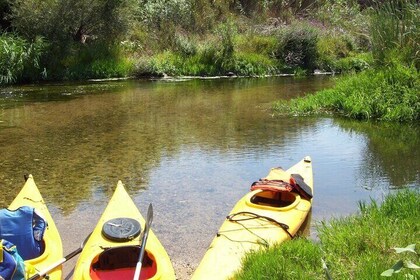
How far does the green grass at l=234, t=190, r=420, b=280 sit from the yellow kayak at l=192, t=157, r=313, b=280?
0.18 metres

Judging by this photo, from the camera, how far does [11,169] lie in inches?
259

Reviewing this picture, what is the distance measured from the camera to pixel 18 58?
547 inches

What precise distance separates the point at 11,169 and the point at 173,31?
11623 mm

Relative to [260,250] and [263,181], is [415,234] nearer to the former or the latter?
[260,250]

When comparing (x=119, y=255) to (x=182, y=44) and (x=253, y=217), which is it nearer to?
→ (x=253, y=217)

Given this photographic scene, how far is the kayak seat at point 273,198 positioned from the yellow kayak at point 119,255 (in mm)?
1323

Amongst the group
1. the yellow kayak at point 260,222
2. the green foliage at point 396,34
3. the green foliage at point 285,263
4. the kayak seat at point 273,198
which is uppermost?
the green foliage at point 396,34

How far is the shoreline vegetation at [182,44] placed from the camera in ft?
44.9

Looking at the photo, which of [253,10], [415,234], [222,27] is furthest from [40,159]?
[253,10]

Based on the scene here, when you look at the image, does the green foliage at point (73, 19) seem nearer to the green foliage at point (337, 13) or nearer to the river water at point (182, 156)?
the river water at point (182, 156)

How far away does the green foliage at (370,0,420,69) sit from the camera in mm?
8906

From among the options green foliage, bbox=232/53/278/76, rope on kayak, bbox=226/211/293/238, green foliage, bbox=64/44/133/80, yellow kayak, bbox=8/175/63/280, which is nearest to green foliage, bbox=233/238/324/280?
rope on kayak, bbox=226/211/293/238

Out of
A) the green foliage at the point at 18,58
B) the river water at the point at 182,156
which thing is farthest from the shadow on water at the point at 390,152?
the green foliage at the point at 18,58

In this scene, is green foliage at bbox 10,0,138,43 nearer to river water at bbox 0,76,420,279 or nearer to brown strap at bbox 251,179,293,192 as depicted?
river water at bbox 0,76,420,279
